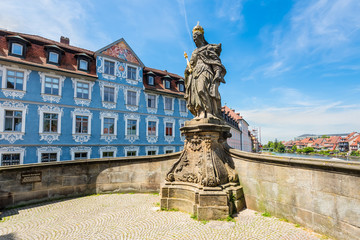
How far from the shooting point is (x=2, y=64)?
12812 millimetres

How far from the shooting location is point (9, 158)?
12883mm

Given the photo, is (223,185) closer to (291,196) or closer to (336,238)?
(291,196)

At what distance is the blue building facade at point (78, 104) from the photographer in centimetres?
1323

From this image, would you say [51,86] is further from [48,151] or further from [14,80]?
[48,151]

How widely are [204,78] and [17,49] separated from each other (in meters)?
15.7

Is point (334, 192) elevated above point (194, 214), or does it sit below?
above

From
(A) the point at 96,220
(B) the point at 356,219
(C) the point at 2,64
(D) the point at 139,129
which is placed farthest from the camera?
(D) the point at 139,129

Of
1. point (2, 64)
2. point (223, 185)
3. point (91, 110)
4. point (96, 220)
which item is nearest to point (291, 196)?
point (223, 185)

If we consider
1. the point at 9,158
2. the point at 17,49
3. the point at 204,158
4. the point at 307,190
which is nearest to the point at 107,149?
the point at 9,158

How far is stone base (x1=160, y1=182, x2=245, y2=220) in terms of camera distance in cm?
395

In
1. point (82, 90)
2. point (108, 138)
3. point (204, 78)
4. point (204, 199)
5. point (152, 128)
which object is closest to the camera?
point (204, 199)

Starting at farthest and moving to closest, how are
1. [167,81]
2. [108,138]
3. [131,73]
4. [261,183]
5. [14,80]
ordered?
[167,81]
[131,73]
[108,138]
[14,80]
[261,183]

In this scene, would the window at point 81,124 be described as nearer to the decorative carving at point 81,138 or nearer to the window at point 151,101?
the decorative carving at point 81,138

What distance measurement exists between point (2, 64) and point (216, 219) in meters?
16.9
